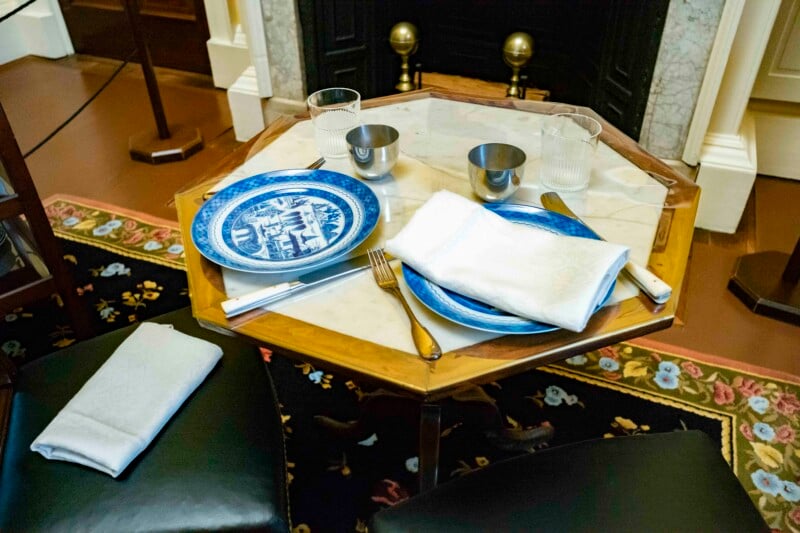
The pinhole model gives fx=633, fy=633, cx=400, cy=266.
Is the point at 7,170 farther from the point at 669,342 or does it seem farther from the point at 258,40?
the point at 669,342

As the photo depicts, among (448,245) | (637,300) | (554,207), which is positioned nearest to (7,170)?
(448,245)

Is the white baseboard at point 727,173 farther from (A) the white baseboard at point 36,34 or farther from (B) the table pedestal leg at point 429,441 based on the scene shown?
(A) the white baseboard at point 36,34

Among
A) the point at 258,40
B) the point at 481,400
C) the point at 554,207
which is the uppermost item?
the point at 554,207

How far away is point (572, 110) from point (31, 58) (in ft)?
11.1

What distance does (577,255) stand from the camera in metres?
0.82

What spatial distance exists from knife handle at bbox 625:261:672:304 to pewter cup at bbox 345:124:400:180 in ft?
1.40

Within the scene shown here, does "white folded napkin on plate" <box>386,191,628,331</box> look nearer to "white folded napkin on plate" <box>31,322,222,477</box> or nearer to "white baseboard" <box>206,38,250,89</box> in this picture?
"white folded napkin on plate" <box>31,322,222,477</box>

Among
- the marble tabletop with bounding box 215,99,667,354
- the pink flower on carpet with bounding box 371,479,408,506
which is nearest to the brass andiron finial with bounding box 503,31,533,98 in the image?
the marble tabletop with bounding box 215,99,667,354

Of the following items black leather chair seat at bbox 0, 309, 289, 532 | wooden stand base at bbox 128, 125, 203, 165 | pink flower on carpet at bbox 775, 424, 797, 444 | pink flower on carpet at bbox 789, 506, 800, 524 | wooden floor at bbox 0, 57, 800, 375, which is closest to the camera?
black leather chair seat at bbox 0, 309, 289, 532

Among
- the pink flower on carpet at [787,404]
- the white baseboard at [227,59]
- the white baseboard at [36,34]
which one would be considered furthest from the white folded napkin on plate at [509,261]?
the white baseboard at [36,34]

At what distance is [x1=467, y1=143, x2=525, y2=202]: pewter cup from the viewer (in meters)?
0.98

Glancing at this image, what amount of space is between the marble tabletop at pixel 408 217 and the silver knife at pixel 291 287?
0.04ft

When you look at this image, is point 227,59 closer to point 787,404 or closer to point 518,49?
point 518,49

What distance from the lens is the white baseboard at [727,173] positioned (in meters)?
1.94
